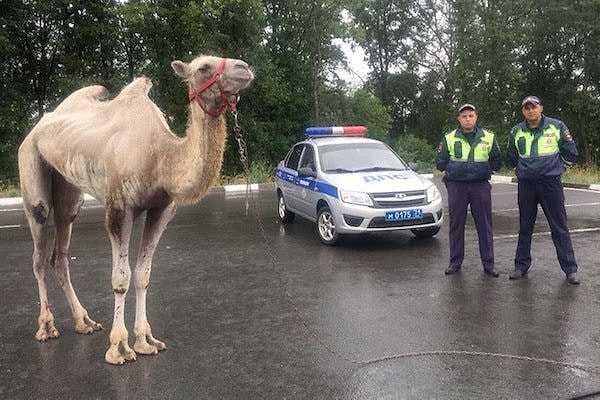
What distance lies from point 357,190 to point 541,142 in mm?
2810

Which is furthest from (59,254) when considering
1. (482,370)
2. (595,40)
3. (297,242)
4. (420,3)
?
(420,3)

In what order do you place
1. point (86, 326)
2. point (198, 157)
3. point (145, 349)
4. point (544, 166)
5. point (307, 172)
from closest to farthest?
point (198, 157) → point (145, 349) → point (86, 326) → point (544, 166) → point (307, 172)

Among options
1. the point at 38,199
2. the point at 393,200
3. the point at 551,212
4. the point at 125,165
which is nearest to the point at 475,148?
the point at 551,212

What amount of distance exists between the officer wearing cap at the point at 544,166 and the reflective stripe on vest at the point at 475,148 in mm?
254

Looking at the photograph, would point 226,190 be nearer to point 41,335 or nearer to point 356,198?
point 356,198

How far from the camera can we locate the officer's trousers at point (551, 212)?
5992 millimetres

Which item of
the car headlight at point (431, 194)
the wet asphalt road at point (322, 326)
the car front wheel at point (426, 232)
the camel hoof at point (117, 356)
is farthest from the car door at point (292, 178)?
the camel hoof at point (117, 356)

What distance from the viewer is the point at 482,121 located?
28641mm

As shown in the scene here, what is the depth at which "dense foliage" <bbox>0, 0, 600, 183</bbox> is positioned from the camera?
2388cm

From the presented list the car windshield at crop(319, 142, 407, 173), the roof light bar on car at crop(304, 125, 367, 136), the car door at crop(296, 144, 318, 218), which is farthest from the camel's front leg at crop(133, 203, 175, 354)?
the roof light bar on car at crop(304, 125, 367, 136)

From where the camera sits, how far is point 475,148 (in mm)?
6344

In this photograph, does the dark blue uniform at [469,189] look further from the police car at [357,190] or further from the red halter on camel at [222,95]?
the red halter on camel at [222,95]

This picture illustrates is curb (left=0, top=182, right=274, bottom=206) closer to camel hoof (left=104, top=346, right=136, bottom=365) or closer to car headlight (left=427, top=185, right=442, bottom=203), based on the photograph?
car headlight (left=427, top=185, right=442, bottom=203)

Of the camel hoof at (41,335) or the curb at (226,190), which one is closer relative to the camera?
the camel hoof at (41,335)
